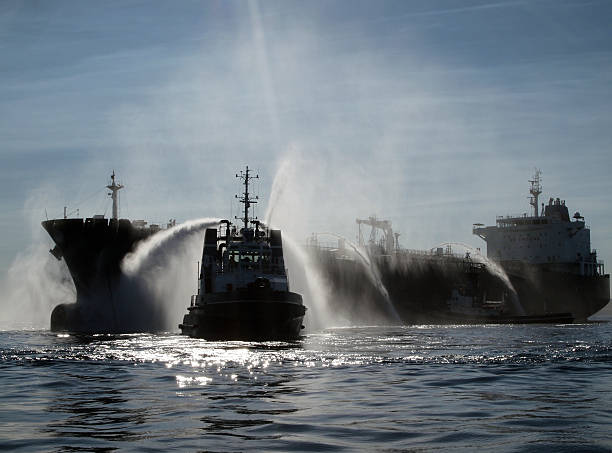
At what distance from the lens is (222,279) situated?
51.8 m

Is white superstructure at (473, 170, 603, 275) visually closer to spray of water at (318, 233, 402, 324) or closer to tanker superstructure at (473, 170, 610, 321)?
tanker superstructure at (473, 170, 610, 321)

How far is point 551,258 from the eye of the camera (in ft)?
364

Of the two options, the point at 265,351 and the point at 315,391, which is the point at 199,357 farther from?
the point at 315,391

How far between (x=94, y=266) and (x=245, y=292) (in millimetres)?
25150

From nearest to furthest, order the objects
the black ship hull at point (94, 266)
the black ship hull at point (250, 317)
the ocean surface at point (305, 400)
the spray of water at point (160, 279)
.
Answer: the ocean surface at point (305, 400), the black ship hull at point (250, 317), the spray of water at point (160, 279), the black ship hull at point (94, 266)

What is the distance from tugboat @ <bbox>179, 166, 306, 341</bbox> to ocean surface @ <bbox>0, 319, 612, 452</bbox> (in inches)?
343

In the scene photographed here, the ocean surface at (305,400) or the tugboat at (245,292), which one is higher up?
the tugboat at (245,292)

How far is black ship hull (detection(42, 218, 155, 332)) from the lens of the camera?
212 feet

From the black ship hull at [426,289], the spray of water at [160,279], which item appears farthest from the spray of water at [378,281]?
the spray of water at [160,279]

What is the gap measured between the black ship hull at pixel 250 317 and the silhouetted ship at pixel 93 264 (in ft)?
66.5

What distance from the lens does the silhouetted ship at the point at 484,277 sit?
81.4 meters

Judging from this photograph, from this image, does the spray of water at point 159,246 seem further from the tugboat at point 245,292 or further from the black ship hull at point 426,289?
the black ship hull at point 426,289

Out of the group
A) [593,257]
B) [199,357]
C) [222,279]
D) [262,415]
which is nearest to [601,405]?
[262,415]

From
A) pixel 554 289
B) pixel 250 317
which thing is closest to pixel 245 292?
pixel 250 317
